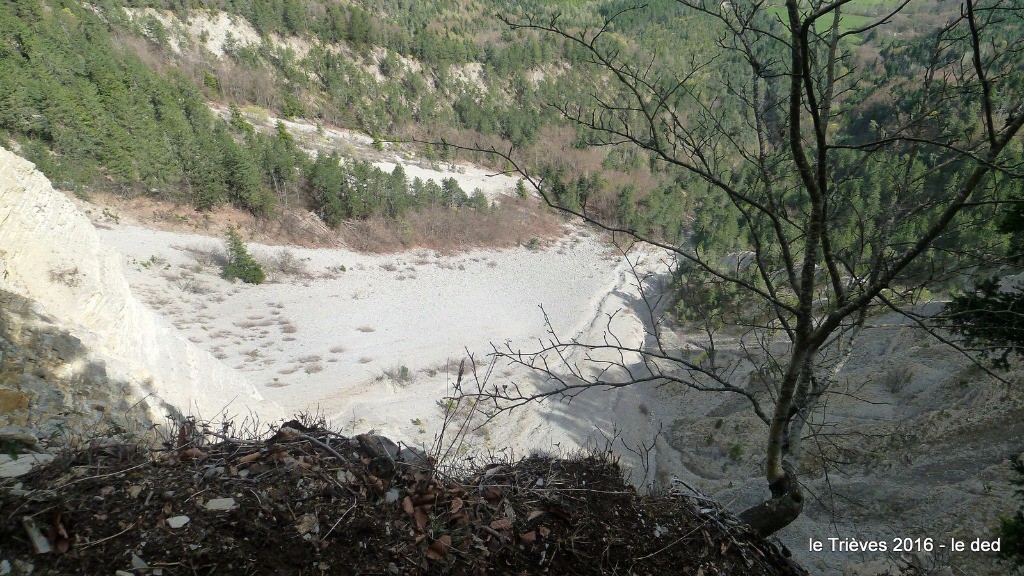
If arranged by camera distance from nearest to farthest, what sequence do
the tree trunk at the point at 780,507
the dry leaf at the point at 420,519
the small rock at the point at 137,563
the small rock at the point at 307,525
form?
the small rock at the point at 137,563
the small rock at the point at 307,525
the dry leaf at the point at 420,519
the tree trunk at the point at 780,507

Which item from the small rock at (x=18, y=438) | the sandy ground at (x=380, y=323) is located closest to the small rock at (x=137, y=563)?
the small rock at (x=18, y=438)

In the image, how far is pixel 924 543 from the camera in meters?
4.70

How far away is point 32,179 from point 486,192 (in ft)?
85.8

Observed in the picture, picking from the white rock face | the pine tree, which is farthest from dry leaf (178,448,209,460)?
the pine tree

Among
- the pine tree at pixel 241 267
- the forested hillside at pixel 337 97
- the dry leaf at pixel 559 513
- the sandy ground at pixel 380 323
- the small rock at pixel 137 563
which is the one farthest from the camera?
the pine tree at pixel 241 267

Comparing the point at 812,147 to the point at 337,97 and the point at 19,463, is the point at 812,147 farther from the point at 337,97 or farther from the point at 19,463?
the point at 337,97

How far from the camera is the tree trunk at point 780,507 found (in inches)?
118

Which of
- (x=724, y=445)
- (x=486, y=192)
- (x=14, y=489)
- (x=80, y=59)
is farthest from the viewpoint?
(x=486, y=192)

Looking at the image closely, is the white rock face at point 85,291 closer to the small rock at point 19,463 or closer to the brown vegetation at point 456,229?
the small rock at point 19,463

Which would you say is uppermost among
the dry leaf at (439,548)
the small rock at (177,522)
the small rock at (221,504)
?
the dry leaf at (439,548)

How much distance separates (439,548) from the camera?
212cm

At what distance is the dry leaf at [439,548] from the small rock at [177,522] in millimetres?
1014

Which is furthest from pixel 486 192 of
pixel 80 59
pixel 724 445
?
pixel 724 445

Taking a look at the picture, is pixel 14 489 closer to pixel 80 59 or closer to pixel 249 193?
pixel 249 193
